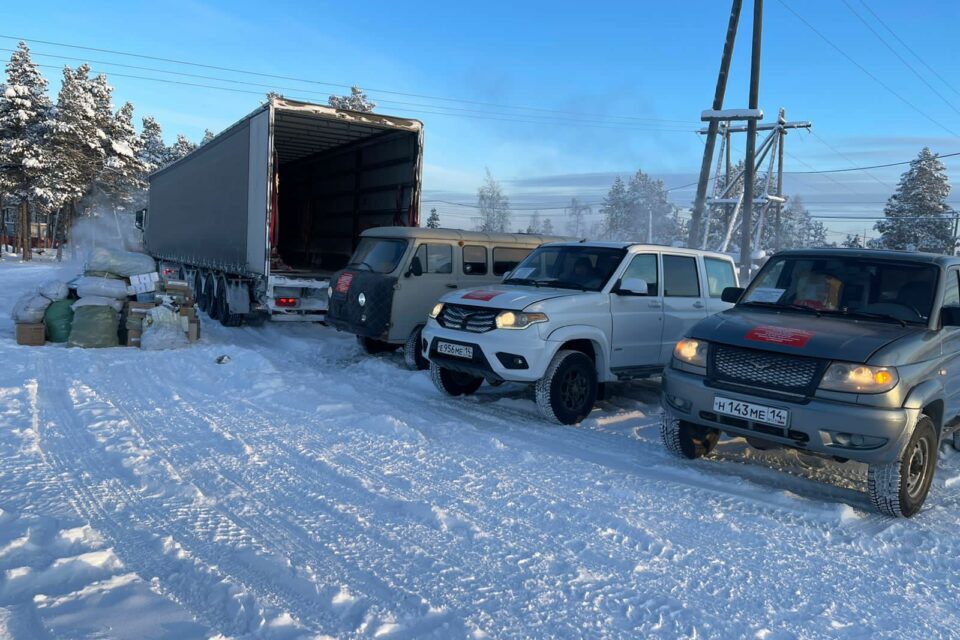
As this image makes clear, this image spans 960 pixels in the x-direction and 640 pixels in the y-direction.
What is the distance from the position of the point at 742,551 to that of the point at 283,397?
16.5ft

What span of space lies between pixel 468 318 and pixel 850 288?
3.44 m

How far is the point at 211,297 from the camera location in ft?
48.8

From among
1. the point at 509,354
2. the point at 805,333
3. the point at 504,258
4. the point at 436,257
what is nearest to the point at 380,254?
the point at 436,257

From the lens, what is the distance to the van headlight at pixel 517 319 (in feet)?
21.5

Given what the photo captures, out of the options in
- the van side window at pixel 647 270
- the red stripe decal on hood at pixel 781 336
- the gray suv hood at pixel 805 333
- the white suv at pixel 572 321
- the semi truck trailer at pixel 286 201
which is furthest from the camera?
the semi truck trailer at pixel 286 201

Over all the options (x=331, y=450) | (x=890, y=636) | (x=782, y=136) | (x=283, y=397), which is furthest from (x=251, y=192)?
(x=782, y=136)

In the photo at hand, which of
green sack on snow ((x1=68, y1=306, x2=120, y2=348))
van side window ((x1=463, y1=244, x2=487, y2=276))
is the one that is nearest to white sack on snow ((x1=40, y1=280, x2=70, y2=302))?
green sack on snow ((x1=68, y1=306, x2=120, y2=348))

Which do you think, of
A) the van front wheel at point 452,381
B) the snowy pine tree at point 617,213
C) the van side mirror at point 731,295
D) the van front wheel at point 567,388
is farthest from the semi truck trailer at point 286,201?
the snowy pine tree at point 617,213

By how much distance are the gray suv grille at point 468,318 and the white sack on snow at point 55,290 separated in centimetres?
656

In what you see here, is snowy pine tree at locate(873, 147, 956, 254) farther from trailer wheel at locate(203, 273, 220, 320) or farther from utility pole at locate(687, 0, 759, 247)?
trailer wheel at locate(203, 273, 220, 320)

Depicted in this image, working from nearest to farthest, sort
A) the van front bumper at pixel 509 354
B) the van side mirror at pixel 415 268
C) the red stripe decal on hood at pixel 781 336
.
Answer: the red stripe decal on hood at pixel 781 336
the van front bumper at pixel 509 354
the van side mirror at pixel 415 268

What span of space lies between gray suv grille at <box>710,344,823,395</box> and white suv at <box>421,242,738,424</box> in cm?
188

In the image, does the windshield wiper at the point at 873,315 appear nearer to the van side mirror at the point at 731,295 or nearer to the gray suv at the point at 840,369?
the gray suv at the point at 840,369

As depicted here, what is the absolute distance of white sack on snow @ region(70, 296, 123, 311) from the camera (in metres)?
10.1
